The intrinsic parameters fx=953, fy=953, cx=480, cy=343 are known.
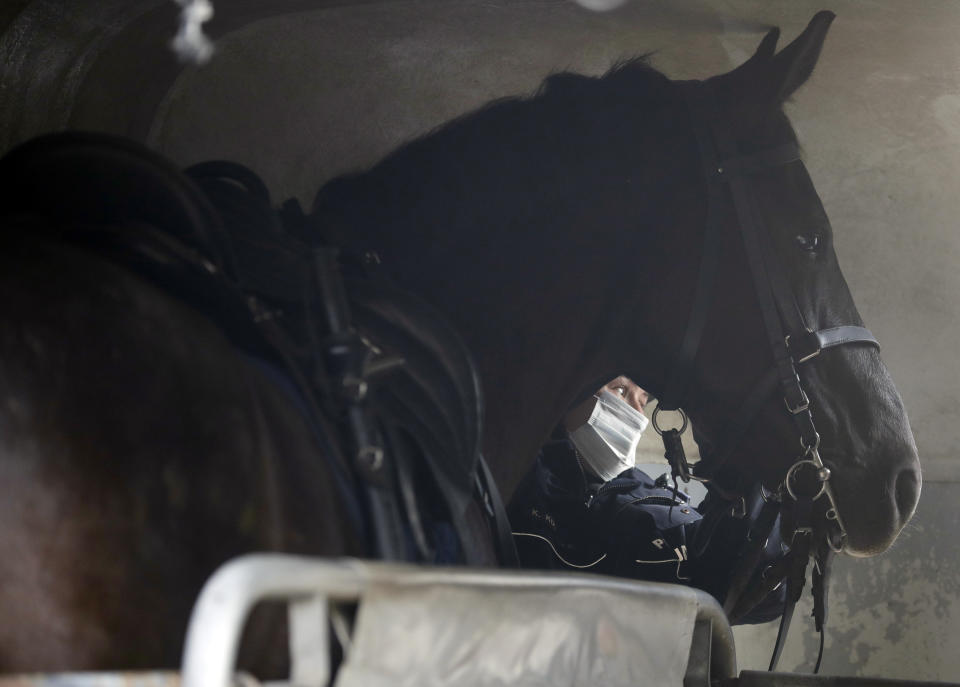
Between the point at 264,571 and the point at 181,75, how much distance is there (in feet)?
6.97

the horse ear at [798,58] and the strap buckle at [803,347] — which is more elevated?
the horse ear at [798,58]

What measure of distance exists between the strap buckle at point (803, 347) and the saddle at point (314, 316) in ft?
2.32

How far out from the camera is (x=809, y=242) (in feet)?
5.90

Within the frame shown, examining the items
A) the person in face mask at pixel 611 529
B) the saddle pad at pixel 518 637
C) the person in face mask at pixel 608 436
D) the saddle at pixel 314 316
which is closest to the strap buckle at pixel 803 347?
the saddle pad at pixel 518 637

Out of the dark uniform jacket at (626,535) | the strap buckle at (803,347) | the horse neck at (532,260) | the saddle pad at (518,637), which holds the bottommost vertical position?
the dark uniform jacket at (626,535)

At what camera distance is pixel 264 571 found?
698mm

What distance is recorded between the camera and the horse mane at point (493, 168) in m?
1.57

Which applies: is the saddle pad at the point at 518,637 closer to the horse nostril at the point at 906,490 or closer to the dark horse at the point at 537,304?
the dark horse at the point at 537,304

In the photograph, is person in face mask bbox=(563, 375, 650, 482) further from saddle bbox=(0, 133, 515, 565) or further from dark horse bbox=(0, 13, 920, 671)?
saddle bbox=(0, 133, 515, 565)

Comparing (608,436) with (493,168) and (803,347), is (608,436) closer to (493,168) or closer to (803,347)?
(803,347)

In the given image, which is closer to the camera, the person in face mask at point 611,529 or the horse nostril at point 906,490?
the horse nostril at point 906,490

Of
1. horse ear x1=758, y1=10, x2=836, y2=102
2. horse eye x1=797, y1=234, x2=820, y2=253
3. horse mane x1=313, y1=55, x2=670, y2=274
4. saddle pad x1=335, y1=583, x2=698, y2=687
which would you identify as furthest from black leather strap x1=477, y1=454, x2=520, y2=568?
horse ear x1=758, y1=10, x2=836, y2=102

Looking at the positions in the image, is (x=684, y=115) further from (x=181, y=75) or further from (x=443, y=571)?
(x=181, y=75)

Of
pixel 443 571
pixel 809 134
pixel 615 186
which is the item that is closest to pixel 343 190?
pixel 615 186
